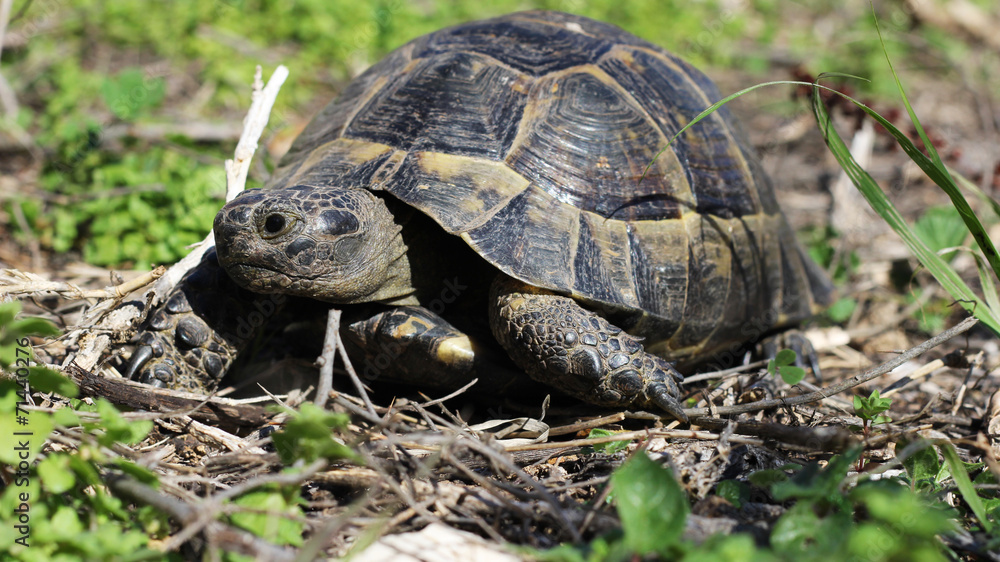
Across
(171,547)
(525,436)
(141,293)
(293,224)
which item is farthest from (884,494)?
(141,293)

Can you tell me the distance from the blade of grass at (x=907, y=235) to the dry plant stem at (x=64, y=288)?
2533 millimetres

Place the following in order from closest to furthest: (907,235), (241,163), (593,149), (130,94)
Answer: (907,235)
(593,149)
(241,163)
(130,94)

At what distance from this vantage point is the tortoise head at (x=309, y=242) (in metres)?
2.37

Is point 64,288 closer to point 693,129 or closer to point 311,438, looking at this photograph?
point 311,438

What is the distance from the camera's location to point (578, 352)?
2445 mm

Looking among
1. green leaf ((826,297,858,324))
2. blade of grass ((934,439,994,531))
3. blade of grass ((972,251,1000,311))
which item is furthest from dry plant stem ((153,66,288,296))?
green leaf ((826,297,858,324))

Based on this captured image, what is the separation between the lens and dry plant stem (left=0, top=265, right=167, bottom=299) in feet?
7.75

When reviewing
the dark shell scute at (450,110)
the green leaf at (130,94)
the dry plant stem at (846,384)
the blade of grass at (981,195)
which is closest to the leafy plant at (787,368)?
the dry plant stem at (846,384)

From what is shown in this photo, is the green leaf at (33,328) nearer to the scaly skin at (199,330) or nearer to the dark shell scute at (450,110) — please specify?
the scaly skin at (199,330)

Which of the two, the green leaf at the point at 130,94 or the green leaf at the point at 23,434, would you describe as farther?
the green leaf at the point at 130,94

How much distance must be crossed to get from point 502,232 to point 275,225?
0.76 meters

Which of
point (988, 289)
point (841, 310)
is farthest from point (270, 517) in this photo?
point (841, 310)

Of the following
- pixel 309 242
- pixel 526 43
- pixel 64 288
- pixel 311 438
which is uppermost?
pixel 526 43

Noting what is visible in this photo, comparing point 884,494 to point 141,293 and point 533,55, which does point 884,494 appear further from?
point 141,293
